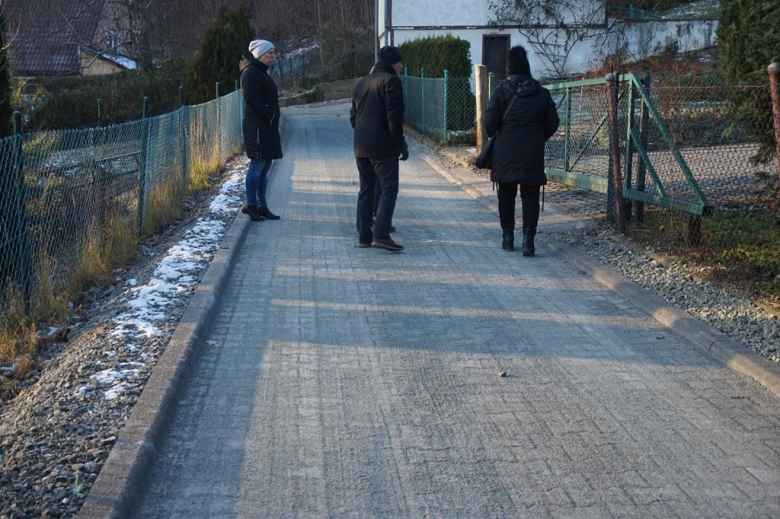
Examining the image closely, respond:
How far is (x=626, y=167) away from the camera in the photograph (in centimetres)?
879

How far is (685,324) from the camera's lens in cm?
592

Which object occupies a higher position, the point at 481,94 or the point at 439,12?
the point at 439,12

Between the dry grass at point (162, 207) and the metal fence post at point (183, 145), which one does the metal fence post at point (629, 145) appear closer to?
the dry grass at point (162, 207)

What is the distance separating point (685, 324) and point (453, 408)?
85.2 inches

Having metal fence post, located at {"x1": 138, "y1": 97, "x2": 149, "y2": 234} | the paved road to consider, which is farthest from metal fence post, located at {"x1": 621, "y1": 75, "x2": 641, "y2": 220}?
metal fence post, located at {"x1": 138, "y1": 97, "x2": 149, "y2": 234}

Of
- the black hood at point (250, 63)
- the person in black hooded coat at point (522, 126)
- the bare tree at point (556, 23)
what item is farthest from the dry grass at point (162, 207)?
the bare tree at point (556, 23)

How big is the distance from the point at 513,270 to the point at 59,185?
4200mm

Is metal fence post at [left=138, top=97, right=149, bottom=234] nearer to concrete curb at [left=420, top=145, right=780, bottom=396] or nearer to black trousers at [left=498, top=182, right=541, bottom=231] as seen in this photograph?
black trousers at [left=498, top=182, right=541, bottom=231]

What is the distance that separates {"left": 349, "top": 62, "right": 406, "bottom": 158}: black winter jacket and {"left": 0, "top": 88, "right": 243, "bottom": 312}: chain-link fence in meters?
2.51

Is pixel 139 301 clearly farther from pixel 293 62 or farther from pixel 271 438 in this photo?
pixel 293 62

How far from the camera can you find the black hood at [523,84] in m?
7.83

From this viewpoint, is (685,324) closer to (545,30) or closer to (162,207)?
(162,207)

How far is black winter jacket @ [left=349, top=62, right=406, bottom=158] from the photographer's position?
809 centimetres

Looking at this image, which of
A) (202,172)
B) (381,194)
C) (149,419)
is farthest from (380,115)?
(202,172)
